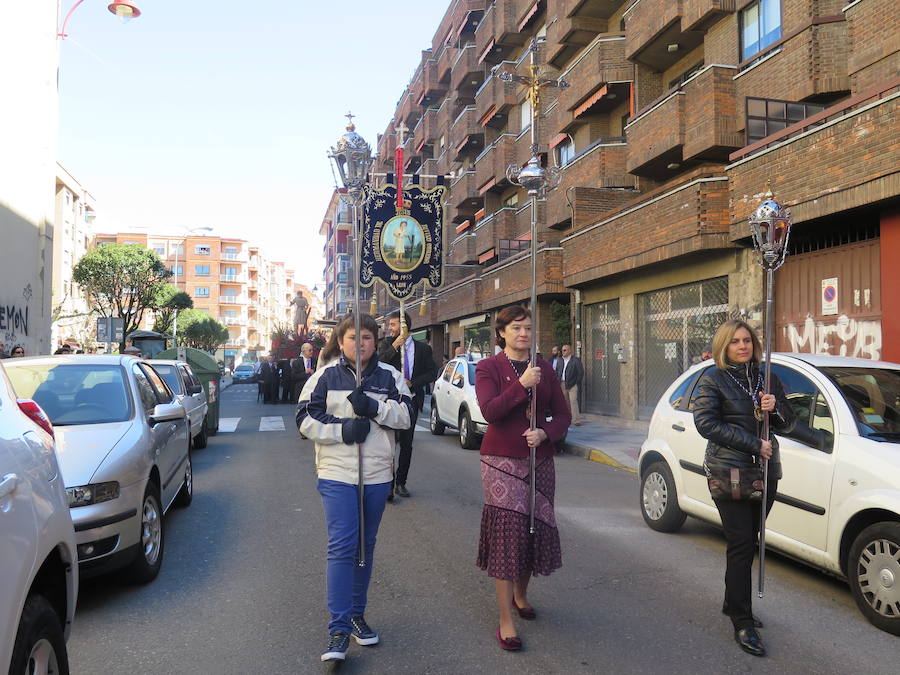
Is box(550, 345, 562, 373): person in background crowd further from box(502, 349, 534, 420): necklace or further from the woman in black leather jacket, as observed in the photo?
box(502, 349, 534, 420): necklace

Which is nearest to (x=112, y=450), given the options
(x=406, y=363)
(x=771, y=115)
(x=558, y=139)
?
(x=406, y=363)

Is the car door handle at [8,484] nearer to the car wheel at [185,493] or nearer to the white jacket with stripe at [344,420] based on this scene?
the white jacket with stripe at [344,420]

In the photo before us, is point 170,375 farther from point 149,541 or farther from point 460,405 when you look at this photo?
point 149,541

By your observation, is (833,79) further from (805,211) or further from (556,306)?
(556,306)

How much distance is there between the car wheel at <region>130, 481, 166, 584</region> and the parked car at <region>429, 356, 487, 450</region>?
23.3 feet

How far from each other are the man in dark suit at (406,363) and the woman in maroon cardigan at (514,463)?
375 centimetres

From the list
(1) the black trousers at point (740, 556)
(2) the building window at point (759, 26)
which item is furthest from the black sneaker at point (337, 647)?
(2) the building window at point (759, 26)

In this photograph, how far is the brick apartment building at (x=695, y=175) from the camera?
10.5 meters

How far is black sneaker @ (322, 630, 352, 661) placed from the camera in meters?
3.52

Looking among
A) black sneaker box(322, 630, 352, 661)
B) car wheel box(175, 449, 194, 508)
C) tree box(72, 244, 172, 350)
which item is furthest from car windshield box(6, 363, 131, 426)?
tree box(72, 244, 172, 350)

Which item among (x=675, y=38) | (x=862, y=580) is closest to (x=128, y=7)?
(x=675, y=38)

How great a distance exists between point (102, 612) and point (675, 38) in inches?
656

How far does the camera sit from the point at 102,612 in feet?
14.3

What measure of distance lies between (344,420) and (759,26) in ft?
46.3
